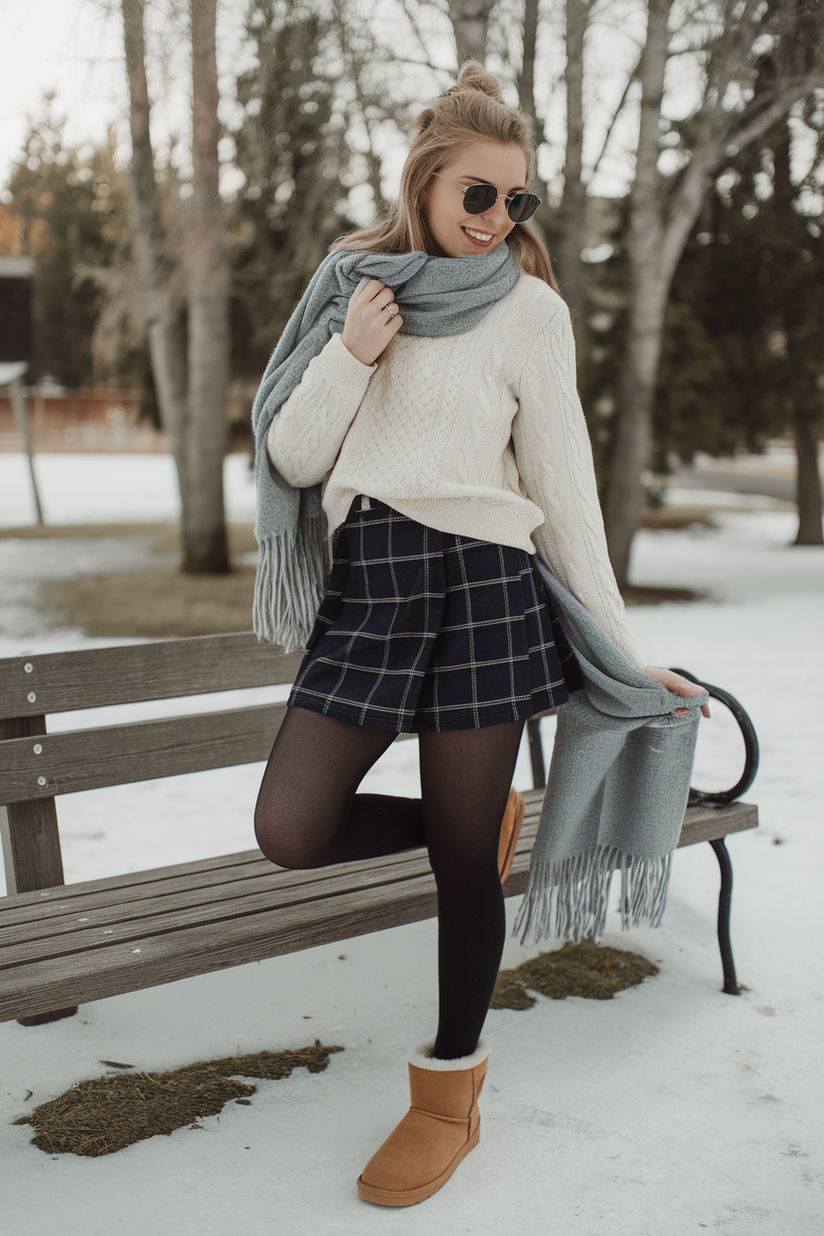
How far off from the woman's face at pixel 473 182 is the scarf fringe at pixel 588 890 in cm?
131

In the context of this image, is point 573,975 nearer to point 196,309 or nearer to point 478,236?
point 478,236

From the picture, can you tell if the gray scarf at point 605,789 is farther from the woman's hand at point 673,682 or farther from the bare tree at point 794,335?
the bare tree at point 794,335

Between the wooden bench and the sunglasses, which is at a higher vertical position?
the sunglasses

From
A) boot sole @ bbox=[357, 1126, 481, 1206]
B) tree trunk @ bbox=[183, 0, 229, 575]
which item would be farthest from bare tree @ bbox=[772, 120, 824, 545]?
boot sole @ bbox=[357, 1126, 481, 1206]

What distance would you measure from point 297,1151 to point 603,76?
8769 mm

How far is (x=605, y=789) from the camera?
254 centimetres

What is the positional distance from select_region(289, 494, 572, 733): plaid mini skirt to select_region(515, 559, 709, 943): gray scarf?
21 cm

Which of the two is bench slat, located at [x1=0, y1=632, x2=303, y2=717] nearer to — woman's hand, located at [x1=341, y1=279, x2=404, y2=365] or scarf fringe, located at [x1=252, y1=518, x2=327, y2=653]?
scarf fringe, located at [x1=252, y1=518, x2=327, y2=653]

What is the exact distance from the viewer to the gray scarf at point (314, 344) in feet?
6.72

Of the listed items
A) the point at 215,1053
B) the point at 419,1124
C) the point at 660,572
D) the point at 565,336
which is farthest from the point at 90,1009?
the point at 660,572

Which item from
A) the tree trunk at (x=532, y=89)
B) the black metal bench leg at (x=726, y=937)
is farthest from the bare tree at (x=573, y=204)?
the black metal bench leg at (x=726, y=937)

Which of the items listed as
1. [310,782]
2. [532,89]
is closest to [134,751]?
[310,782]

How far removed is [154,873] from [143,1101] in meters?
0.50

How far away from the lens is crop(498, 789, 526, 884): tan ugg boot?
250 centimetres
